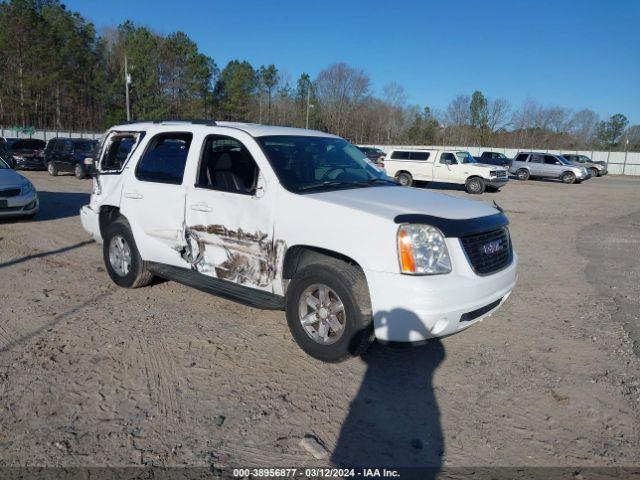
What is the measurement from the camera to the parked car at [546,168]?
3106 centimetres

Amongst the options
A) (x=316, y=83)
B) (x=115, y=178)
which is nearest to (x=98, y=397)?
(x=115, y=178)

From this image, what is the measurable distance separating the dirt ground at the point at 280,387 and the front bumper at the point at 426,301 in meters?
0.50

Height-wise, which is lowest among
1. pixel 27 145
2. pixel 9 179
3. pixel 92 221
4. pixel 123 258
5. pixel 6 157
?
pixel 123 258

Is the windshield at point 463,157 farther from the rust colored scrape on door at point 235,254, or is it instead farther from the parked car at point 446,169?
the rust colored scrape on door at point 235,254

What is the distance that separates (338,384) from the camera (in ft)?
12.1

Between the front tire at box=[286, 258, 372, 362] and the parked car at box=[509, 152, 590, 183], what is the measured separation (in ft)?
105

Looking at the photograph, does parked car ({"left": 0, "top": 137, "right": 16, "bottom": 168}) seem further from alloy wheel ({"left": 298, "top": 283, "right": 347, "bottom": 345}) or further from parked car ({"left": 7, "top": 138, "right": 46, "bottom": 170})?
alloy wheel ({"left": 298, "top": 283, "right": 347, "bottom": 345})

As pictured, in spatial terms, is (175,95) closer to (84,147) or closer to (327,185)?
(84,147)

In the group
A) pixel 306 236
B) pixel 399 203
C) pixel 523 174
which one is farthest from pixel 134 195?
pixel 523 174

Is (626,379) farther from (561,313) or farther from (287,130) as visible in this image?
(287,130)

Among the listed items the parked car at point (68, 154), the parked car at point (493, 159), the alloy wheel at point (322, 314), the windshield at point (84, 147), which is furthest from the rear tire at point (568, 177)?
the alloy wheel at point (322, 314)

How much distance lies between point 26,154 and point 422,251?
992 inches

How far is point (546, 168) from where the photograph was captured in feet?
105

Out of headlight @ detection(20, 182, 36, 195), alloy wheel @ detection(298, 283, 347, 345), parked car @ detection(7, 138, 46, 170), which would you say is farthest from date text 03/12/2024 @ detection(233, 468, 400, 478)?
parked car @ detection(7, 138, 46, 170)
